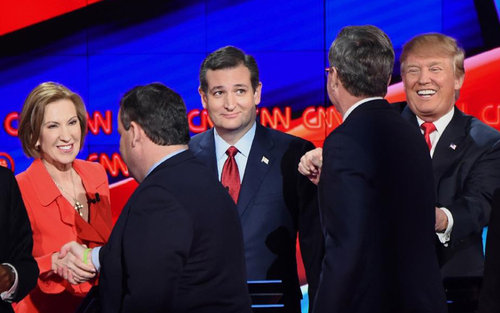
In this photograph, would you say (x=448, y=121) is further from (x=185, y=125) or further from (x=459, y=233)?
(x=185, y=125)

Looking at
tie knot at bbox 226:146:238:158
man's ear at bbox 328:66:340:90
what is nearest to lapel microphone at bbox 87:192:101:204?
tie knot at bbox 226:146:238:158

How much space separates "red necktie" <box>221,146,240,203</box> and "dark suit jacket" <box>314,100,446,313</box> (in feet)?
2.77

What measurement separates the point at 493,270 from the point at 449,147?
1.16 m

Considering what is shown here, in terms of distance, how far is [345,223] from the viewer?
2203 mm

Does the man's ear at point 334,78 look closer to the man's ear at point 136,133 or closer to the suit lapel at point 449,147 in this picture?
the man's ear at point 136,133

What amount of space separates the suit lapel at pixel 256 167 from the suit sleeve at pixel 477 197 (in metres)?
0.76

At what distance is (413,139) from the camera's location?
2279 mm

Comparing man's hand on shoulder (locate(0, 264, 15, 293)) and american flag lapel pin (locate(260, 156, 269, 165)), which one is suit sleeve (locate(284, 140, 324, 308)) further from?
man's hand on shoulder (locate(0, 264, 15, 293))

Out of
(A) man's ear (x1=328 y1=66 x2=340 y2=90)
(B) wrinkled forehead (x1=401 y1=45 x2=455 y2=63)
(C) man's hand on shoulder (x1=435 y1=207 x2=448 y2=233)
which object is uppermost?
(B) wrinkled forehead (x1=401 y1=45 x2=455 y2=63)

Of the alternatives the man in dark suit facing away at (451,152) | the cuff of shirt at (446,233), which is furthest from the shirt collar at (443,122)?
the cuff of shirt at (446,233)

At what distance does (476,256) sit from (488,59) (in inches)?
112

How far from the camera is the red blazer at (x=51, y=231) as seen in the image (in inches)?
119

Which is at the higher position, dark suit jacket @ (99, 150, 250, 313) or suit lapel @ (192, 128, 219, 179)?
suit lapel @ (192, 128, 219, 179)

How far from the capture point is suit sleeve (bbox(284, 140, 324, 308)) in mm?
2896
